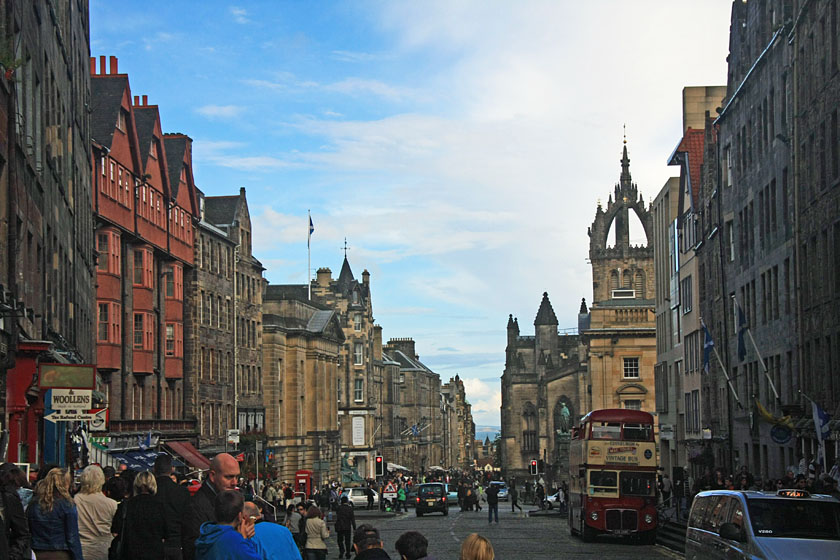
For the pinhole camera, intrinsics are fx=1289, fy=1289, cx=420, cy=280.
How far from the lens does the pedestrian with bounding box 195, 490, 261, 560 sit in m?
7.55

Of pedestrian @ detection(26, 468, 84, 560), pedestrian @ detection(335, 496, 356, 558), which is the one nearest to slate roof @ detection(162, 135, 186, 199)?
pedestrian @ detection(335, 496, 356, 558)

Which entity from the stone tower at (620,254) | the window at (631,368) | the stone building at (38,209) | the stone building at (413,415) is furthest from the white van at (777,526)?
the stone tower at (620,254)

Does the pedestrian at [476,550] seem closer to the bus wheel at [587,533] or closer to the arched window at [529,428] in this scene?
the bus wheel at [587,533]

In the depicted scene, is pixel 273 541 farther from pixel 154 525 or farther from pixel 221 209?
pixel 221 209

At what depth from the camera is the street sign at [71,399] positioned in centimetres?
1825

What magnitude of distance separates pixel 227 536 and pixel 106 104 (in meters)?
42.4

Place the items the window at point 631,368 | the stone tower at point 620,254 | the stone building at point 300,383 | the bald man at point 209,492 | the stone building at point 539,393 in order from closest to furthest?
1. the bald man at point 209,492
2. the stone building at point 300,383
3. the window at point 631,368
4. the stone building at point 539,393
5. the stone tower at point 620,254

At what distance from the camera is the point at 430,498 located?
56344 mm

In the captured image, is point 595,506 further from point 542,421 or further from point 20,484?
point 542,421

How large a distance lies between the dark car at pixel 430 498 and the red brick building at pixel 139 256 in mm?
10565

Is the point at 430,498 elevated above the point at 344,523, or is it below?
below

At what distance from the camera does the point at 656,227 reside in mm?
72250

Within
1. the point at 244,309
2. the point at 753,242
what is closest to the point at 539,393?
the point at 244,309

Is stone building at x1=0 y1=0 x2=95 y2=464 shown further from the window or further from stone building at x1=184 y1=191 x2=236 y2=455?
the window
